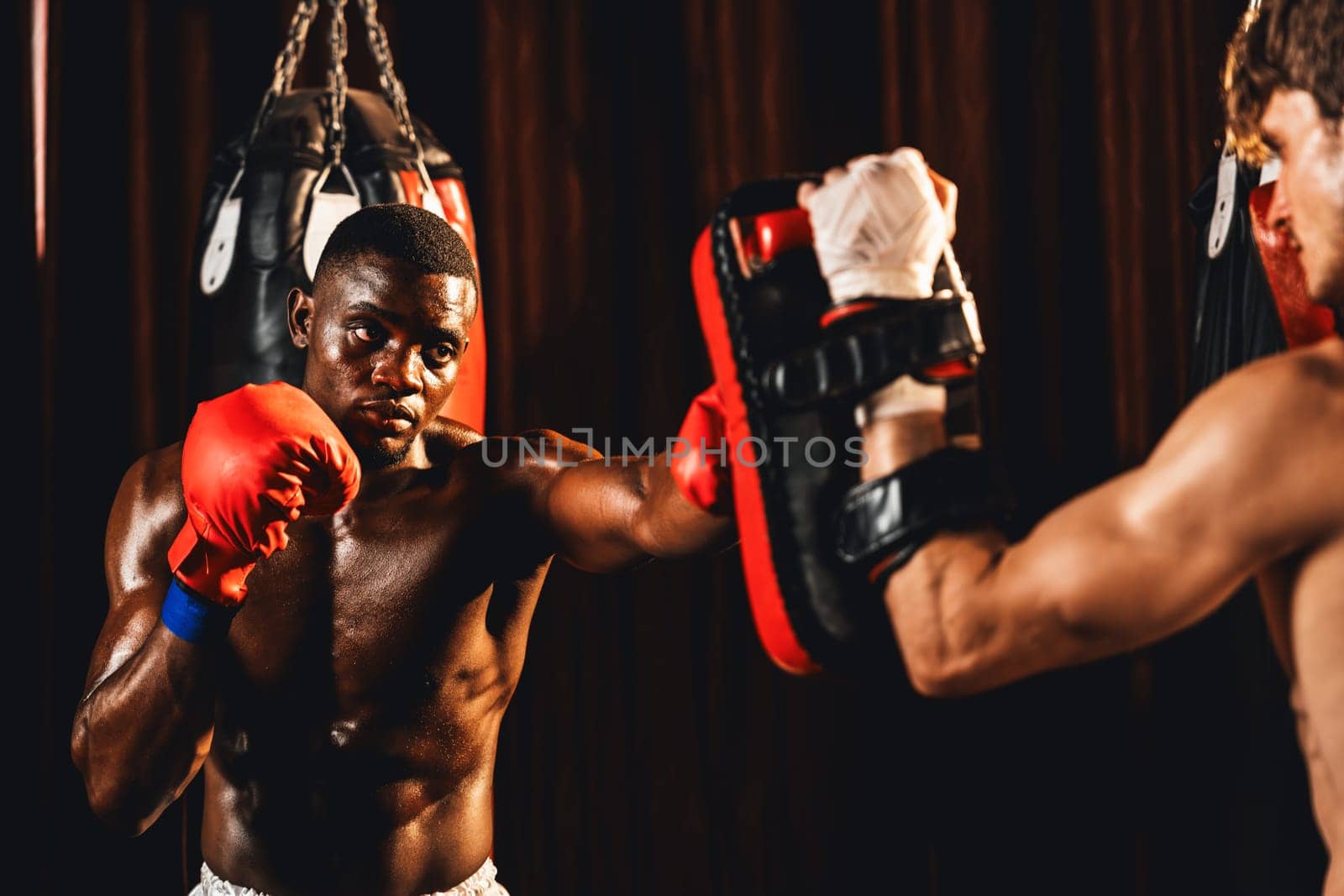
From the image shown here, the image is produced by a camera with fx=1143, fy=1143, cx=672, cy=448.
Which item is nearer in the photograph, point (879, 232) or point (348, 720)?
point (879, 232)

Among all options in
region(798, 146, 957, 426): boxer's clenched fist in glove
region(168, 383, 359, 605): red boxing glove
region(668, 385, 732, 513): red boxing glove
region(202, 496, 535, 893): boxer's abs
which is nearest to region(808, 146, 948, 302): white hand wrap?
region(798, 146, 957, 426): boxer's clenched fist in glove

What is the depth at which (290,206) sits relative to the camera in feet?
6.47

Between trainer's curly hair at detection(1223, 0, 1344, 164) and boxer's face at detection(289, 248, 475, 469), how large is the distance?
1.02 meters

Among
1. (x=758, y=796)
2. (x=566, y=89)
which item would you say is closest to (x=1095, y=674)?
(x=758, y=796)

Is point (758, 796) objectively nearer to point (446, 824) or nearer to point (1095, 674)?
point (1095, 674)

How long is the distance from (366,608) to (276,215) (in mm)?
786

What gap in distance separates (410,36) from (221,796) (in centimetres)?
193

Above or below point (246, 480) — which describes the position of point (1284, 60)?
above

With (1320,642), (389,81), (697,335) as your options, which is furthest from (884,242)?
(697,335)

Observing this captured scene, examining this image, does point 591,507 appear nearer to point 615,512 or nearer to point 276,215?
point 615,512

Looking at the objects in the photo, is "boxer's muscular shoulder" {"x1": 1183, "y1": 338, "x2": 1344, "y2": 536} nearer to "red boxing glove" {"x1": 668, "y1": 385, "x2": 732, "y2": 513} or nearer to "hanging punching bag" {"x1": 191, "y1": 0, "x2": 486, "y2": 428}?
"red boxing glove" {"x1": 668, "y1": 385, "x2": 732, "y2": 513}

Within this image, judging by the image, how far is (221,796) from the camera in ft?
5.18

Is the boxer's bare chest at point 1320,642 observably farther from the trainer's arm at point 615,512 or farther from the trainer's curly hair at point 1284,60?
the trainer's arm at point 615,512

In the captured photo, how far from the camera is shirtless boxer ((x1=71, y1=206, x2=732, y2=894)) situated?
1418 mm
